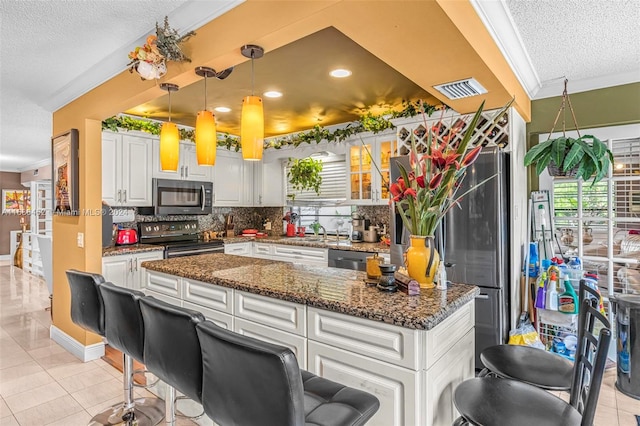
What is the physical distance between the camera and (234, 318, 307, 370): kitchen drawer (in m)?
1.75

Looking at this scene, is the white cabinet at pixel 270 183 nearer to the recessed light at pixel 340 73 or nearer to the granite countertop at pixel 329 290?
the recessed light at pixel 340 73

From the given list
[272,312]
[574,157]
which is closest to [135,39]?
[272,312]

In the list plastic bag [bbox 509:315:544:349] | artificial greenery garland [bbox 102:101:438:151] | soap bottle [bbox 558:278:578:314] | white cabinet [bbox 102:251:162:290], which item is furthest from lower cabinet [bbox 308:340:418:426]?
white cabinet [bbox 102:251:162:290]

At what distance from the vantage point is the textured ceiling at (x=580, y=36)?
2.06 m

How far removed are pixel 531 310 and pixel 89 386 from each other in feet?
12.2

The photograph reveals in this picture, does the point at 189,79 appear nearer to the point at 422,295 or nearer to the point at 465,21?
the point at 465,21

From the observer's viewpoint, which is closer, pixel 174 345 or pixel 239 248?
pixel 174 345

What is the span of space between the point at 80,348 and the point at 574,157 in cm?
448

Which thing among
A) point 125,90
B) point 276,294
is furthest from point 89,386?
point 125,90

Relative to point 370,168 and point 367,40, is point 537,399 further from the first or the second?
point 370,168

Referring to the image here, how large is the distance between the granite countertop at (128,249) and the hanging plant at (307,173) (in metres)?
2.07

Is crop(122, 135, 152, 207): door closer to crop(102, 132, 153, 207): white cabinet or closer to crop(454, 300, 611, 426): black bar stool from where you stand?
crop(102, 132, 153, 207): white cabinet

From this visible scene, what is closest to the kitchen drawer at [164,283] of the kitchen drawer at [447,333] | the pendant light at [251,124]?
the pendant light at [251,124]

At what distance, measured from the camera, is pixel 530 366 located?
1.77 metres
